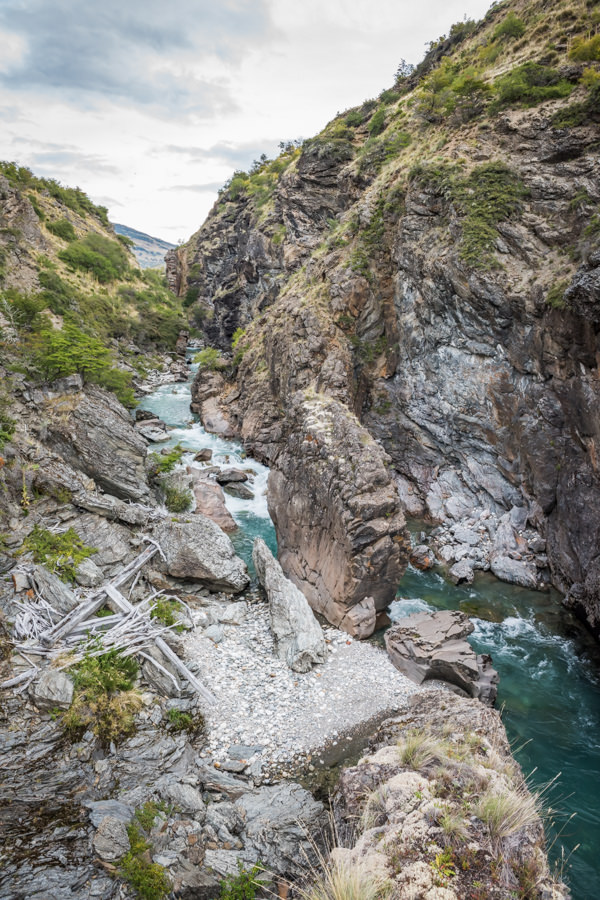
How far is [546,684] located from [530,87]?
2521cm

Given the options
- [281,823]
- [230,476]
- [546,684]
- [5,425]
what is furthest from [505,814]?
[230,476]

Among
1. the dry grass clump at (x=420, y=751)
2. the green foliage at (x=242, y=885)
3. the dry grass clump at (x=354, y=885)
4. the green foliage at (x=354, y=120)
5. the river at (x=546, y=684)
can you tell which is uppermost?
the green foliage at (x=354, y=120)

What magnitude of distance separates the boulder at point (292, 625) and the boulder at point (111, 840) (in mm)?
5916

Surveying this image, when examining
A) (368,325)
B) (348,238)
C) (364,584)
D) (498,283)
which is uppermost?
(348,238)

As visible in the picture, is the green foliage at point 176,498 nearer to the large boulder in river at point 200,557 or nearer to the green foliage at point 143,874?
the large boulder in river at point 200,557

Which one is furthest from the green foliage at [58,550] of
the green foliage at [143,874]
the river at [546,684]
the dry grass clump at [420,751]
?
the dry grass clump at [420,751]

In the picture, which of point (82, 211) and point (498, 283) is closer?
point (498, 283)

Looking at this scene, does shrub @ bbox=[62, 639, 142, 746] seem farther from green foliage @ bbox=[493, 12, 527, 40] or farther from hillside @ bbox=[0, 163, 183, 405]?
green foliage @ bbox=[493, 12, 527, 40]

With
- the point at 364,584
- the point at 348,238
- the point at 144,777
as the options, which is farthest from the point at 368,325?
the point at 144,777

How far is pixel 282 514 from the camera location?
18.1 metres

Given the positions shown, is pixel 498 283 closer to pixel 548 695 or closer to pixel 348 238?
pixel 348 238

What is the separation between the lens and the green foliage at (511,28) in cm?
2245

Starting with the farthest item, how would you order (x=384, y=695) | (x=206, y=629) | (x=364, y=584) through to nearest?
(x=364, y=584) < (x=206, y=629) < (x=384, y=695)

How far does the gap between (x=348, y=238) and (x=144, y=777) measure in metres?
A: 27.3
